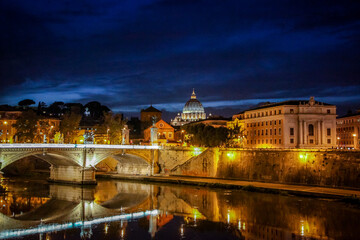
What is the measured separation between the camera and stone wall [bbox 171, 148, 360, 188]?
40719mm

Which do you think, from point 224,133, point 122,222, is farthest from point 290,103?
point 122,222

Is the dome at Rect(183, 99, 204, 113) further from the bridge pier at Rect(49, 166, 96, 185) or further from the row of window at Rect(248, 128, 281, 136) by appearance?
the bridge pier at Rect(49, 166, 96, 185)

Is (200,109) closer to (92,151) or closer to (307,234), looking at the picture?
(92,151)

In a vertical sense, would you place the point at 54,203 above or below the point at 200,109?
below

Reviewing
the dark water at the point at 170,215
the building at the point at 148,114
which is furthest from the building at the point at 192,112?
the dark water at the point at 170,215

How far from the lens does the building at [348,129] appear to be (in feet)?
268

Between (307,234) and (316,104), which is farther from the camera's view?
(316,104)

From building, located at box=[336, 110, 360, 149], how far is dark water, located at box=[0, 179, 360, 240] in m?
49.6

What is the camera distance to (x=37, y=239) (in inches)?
986

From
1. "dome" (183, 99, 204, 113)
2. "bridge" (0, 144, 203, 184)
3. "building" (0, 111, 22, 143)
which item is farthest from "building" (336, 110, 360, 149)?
"dome" (183, 99, 204, 113)

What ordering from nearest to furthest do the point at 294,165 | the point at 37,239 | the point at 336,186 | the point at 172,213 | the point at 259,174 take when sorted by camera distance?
1. the point at 37,239
2. the point at 172,213
3. the point at 336,186
4. the point at 294,165
5. the point at 259,174

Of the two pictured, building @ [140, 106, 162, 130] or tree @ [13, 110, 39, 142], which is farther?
building @ [140, 106, 162, 130]

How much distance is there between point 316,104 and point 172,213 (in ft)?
134

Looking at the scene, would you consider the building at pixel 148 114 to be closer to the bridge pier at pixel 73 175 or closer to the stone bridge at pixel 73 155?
the stone bridge at pixel 73 155
